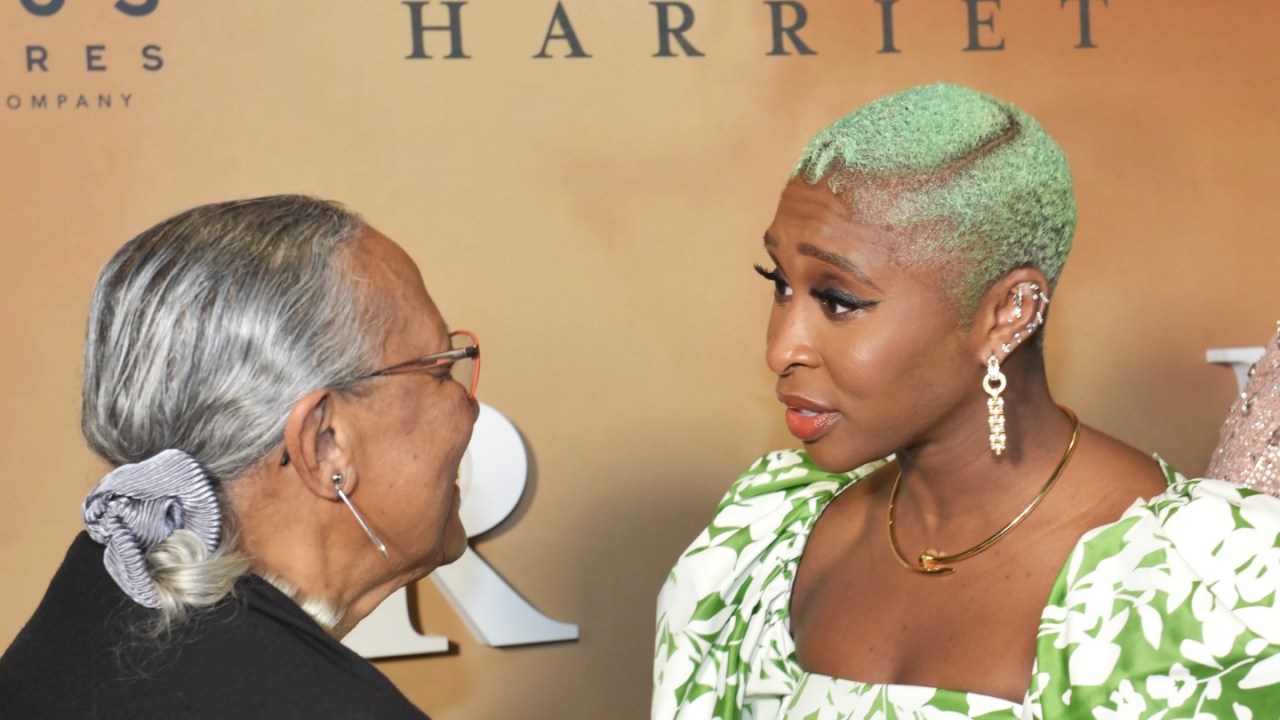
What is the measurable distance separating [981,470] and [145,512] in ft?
2.74

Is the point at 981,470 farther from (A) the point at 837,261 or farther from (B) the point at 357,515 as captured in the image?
(B) the point at 357,515

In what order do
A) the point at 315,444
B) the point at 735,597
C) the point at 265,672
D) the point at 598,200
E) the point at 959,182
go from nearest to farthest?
the point at 265,672 → the point at 315,444 → the point at 959,182 → the point at 735,597 → the point at 598,200

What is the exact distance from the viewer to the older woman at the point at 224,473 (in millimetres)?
1035

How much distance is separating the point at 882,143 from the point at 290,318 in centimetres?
61

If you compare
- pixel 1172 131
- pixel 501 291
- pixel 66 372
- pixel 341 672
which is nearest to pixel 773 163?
pixel 501 291

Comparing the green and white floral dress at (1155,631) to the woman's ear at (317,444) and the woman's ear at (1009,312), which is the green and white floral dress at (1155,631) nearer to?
the woman's ear at (1009,312)

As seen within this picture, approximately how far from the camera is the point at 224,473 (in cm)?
111

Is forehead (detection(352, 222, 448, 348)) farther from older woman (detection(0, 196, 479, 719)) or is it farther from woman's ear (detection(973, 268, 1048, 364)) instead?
woman's ear (detection(973, 268, 1048, 364))

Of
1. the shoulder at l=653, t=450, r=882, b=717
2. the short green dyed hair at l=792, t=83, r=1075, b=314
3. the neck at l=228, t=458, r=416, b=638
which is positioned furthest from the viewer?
the shoulder at l=653, t=450, r=882, b=717

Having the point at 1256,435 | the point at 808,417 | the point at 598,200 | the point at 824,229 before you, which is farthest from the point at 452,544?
the point at 598,200

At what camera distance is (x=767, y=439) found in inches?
89.0

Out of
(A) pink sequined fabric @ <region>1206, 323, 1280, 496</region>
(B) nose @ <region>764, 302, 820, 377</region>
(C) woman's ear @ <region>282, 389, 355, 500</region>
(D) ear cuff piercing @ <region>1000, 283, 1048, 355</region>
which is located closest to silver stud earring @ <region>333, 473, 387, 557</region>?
(C) woman's ear @ <region>282, 389, 355, 500</region>

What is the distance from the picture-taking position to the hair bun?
106 centimetres

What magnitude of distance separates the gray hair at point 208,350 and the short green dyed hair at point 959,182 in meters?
0.54
